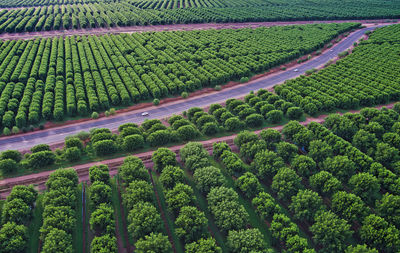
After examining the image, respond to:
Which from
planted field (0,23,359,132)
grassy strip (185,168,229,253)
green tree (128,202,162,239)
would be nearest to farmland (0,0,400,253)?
green tree (128,202,162,239)

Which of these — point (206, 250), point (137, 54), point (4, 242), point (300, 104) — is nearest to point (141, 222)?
point (206, 250)

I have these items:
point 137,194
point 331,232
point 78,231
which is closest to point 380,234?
point 331,232

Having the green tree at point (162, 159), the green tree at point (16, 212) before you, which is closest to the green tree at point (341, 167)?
the green tree at point (162, 159)

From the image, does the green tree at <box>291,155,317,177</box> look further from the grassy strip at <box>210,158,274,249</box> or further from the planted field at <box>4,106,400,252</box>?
the grassy strip at <box>210,158,274,249</box>

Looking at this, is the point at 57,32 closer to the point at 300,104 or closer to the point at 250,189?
the point at 300,104

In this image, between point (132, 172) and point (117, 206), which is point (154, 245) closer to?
point (117, 206)

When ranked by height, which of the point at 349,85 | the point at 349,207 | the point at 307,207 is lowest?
the point at 349,207

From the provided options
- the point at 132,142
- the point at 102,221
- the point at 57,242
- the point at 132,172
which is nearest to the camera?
the point at 57,242
